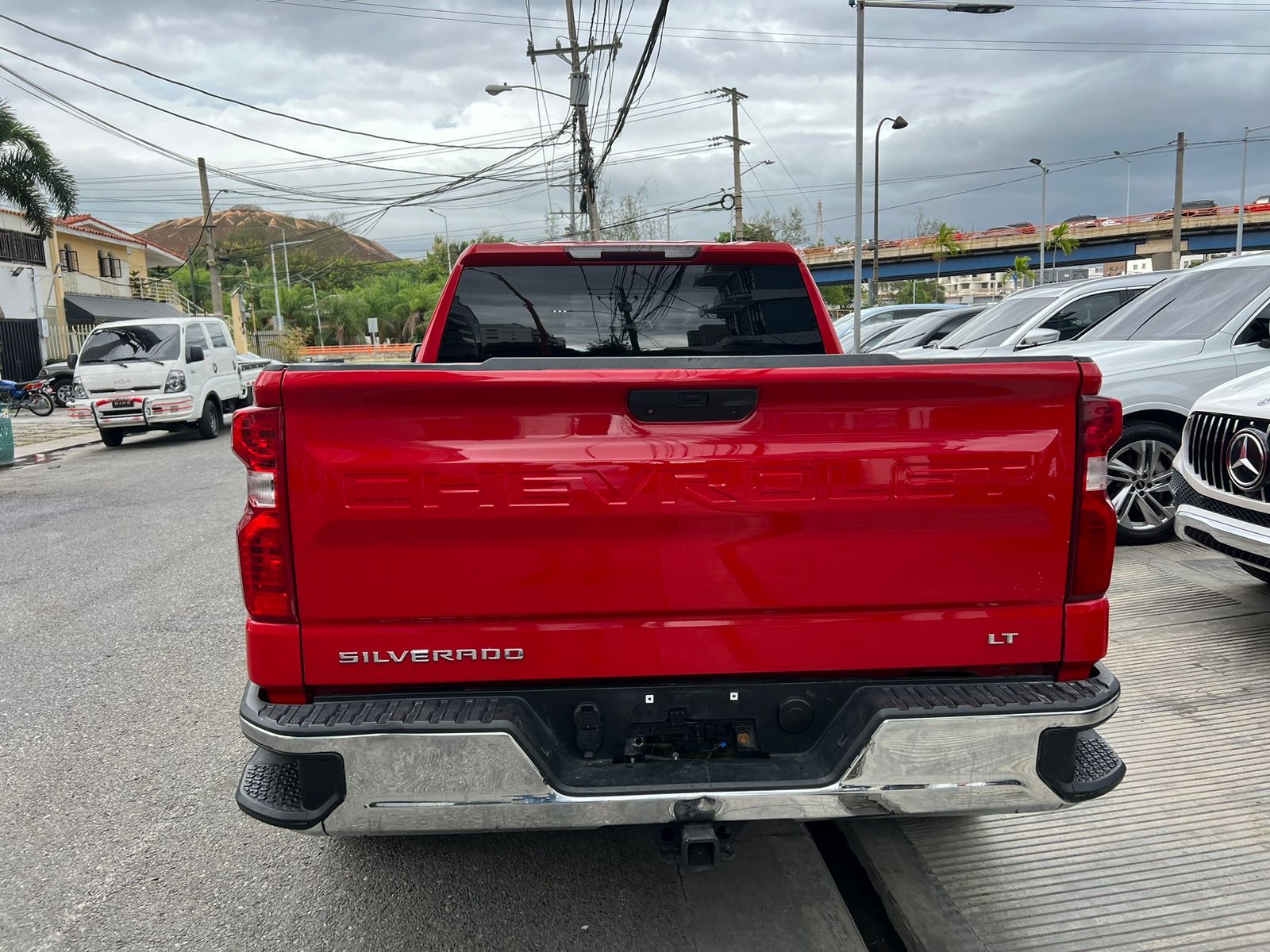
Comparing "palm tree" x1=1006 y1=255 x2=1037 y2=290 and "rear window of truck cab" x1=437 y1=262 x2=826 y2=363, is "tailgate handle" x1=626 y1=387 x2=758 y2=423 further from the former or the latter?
"palm tree" x1=1006 y1=255 x2=1037 y2=290

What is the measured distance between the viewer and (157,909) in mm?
2969

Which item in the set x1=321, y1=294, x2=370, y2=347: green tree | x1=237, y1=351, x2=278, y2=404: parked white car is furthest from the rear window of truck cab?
x1=321, y1=294, x2=370, y2=347: green tree

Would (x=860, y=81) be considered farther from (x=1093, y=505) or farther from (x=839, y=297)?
(x=839, y=297)

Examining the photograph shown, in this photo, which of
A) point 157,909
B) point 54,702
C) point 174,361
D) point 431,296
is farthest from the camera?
point 431,296

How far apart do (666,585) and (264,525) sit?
3.26 feet

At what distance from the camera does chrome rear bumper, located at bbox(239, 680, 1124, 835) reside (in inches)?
86.0

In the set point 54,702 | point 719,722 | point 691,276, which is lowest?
point 54,702

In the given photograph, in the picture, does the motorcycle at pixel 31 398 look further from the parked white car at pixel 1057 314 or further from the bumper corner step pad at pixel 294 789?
the bumper corner step pad at pixel 294 789

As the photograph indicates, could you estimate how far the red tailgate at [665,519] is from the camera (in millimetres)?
2199

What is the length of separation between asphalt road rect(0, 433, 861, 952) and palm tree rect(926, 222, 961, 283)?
226ft

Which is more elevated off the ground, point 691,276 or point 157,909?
point 691,276

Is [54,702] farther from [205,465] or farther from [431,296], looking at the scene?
[431,296]

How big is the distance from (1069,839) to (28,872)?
11.9ft

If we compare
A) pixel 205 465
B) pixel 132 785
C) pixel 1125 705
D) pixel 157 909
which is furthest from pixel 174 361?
pixel 1125 705
